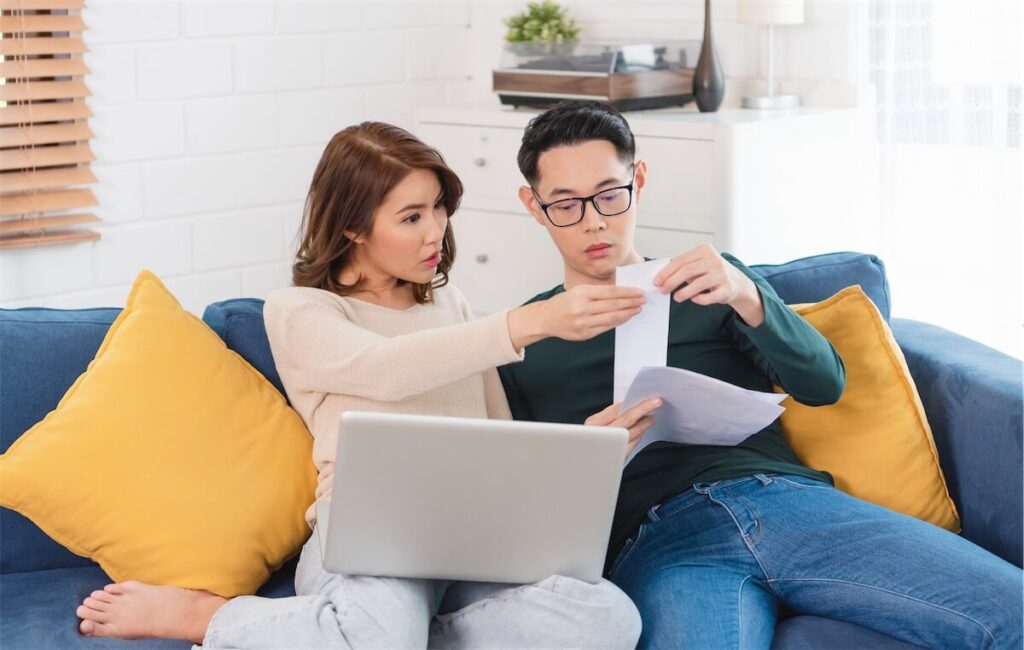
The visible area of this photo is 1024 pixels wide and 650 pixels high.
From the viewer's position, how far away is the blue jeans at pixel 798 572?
1.68m

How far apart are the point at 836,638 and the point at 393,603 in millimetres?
604

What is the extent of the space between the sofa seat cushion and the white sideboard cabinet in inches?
52.9

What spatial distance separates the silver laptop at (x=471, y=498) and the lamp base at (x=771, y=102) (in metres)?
1.77

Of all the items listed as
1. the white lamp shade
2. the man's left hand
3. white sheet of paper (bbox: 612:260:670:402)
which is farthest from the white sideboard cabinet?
white sheet of paper (bbox: 612:260:670:402)

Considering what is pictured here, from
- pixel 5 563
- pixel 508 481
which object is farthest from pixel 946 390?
pixel 5 563

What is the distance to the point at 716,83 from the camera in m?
3.07

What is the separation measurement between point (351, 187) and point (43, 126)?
126cm

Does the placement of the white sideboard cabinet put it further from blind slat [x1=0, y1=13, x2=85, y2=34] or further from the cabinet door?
blind slat [x1=0, y1=13, x2=85, y2=34]

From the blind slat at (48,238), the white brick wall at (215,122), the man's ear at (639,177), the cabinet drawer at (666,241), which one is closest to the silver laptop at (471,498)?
the man's ear at (639,177)

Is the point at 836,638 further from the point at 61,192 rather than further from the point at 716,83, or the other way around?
the point at 61,192

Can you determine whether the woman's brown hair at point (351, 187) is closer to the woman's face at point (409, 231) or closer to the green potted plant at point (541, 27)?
the woman's face at point (409, 231)

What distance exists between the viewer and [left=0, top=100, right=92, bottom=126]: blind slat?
2824 millimetres

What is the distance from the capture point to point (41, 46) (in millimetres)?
2840

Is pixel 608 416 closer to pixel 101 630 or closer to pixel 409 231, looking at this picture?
pixel 409 231
